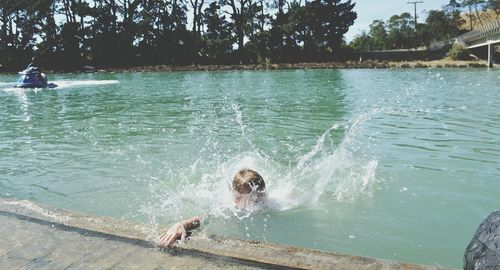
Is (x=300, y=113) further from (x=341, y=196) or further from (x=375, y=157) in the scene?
(x=341, y=196)

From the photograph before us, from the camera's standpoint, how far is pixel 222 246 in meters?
4.23

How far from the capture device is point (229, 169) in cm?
873

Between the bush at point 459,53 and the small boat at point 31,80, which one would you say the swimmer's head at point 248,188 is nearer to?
the small boat at point 31,80

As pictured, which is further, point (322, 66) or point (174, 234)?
point (322, 66)

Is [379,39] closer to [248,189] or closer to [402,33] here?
[402,33]

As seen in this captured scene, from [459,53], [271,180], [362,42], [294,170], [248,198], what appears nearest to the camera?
[248,198]

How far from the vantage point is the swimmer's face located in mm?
5938

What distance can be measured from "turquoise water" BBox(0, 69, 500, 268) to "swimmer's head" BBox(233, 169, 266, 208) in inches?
7.9

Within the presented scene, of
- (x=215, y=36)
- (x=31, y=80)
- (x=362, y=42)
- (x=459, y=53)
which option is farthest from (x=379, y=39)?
(x=31, y=80)

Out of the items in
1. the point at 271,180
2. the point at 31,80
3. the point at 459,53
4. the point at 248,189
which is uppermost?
the point at 459,53

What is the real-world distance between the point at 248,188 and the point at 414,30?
79984 millimetres

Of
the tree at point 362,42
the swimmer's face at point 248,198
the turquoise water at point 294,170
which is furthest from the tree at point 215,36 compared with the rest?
the swimmer's face at point 248,198

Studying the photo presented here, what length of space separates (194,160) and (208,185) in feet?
6.40

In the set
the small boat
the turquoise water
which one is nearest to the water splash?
the turquoise water
